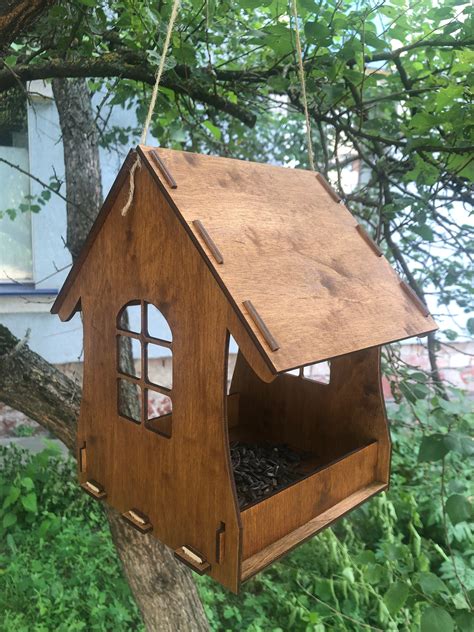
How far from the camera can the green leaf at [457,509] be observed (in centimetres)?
127

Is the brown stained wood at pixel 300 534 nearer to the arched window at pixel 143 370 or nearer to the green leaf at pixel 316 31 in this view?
the arched window at pixel 143 370

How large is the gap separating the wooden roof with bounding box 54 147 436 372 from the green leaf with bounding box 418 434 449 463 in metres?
0.34

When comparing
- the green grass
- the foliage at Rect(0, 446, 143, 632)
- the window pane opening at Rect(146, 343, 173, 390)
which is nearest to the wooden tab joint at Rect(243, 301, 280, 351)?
the green grass

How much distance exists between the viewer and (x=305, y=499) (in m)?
1.11

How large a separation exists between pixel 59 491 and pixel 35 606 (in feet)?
2.67

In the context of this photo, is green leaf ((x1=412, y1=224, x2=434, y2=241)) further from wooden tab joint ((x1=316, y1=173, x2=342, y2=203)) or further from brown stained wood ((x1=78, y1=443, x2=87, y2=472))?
brown stained wood ((x1=78, y1=443, x2=87, y2=472))

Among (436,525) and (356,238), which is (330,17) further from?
(436,525)

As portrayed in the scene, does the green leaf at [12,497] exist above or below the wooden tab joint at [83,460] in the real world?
below

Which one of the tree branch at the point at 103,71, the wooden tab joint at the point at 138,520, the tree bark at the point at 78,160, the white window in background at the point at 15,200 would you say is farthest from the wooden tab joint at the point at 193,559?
the white window in background at the point at 15,200

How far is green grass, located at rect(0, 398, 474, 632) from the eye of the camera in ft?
7.91

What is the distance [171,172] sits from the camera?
96cm

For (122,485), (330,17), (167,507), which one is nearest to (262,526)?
(167,507)

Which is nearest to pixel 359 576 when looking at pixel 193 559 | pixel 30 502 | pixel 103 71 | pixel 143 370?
pixel 30 502

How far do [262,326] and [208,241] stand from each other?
7.1 inches
